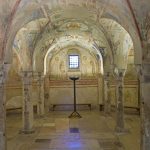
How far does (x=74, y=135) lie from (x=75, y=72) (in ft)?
34.8

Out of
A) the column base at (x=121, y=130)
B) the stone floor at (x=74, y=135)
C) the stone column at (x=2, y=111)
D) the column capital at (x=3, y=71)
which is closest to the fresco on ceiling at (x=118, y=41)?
the column base at (x=121, y=130)

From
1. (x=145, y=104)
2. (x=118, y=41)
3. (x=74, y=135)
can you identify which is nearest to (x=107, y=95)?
(x=118, y=41)

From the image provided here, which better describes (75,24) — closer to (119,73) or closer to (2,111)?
(119,73)

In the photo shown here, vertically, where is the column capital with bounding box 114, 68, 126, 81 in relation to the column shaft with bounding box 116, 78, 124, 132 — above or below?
above

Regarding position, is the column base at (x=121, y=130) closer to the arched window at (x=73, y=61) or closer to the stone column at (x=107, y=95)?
the stone column at (x=107, y=95)

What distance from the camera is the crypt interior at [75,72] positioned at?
343 inches

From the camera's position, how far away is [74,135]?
13875 millimetres

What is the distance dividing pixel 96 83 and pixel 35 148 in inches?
507

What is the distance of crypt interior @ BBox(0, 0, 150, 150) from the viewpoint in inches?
343

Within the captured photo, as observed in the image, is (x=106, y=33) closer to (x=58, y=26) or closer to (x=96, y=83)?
(x=58, y=26)

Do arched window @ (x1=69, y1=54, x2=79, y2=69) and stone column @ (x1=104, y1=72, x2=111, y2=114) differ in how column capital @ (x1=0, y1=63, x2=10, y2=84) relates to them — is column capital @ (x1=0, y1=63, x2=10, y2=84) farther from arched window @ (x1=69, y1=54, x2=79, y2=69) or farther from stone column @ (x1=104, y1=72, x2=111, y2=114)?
arched window @ (x1=69, y1=54, x2=79, y2=69)

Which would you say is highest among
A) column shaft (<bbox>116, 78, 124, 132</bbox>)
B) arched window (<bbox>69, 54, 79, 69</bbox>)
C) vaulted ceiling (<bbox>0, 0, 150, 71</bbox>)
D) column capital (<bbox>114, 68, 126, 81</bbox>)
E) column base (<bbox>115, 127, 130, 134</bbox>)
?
vaulted ceiling (<bbox>0, 0, 150, 71</bbox>)

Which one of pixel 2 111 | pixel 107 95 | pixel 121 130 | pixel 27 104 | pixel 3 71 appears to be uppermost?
pixel 3 71

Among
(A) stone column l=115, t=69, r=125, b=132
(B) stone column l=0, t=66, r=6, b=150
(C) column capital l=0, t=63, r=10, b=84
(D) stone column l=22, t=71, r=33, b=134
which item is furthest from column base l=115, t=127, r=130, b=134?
(C) column capital l=0, t=63, r=10, b=84
